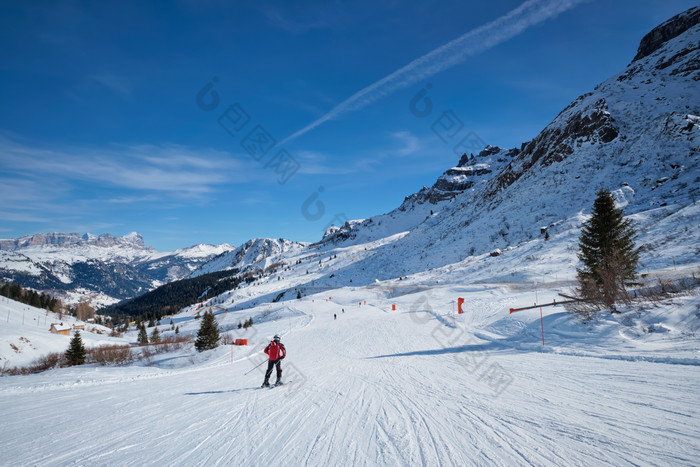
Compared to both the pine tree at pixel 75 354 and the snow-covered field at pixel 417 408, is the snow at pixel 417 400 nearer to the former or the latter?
the snow-covered field at pixel 417 408

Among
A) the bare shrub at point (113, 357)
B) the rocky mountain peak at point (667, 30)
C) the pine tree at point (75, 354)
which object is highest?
the rocky mountain peak at point (667, 30)

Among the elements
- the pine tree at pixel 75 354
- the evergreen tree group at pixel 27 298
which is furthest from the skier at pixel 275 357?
the evergreen tree group at pixel 27 298

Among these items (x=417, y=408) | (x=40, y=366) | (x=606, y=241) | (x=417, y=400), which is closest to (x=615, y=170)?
(x=606, y=241)

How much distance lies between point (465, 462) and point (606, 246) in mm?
18461

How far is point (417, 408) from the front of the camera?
19.6 feet

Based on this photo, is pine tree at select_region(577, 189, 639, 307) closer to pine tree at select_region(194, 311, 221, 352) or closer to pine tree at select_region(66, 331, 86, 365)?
pine tree at select_region(194, 311, 221, 352)

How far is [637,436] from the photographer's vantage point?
3.86 meters

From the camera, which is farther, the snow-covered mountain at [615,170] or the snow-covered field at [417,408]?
the snow-covered mountain at [615,170]

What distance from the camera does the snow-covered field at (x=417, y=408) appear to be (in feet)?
13.3

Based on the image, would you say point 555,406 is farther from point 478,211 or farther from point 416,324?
point 478,211

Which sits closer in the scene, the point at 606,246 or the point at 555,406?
the point at 555,406

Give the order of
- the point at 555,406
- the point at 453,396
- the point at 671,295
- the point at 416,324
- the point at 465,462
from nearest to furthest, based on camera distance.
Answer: the point at 465,462 → the point at 555,406 → the point at 453,396 → the point at 671,295 → the point at 416,324

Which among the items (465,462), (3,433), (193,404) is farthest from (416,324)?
(3,433)

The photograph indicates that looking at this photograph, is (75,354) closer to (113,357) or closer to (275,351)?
(113,357)
